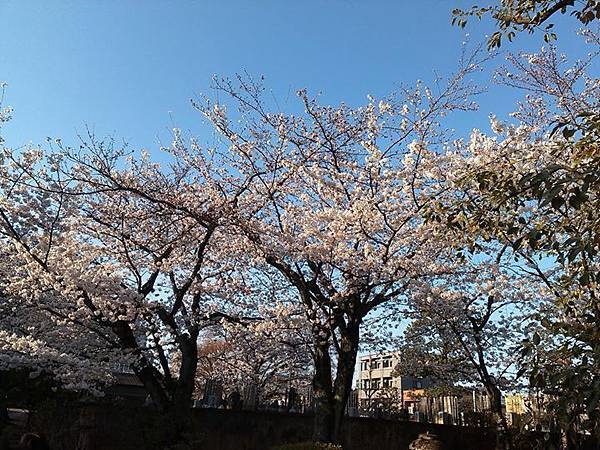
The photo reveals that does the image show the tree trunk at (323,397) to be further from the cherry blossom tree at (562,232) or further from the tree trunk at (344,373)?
the cherry blossom tree at (562,232)

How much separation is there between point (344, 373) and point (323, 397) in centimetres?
58

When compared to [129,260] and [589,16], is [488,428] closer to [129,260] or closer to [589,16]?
[129,260]

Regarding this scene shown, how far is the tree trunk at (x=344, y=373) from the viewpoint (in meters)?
9.07

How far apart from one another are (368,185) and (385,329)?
14.5 feet

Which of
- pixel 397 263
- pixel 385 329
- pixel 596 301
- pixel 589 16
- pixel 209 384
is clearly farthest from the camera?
pixel 209 384

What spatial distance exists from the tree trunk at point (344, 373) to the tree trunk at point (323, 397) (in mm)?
107

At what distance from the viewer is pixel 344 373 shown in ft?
30.0

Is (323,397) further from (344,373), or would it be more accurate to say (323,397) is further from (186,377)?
Result: (186,377)

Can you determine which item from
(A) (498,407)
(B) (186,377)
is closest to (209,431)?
(B) (186,377)

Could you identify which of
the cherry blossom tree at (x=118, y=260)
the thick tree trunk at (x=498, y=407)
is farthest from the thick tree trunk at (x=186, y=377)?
the thick tree trunk at (x=498, y=407)

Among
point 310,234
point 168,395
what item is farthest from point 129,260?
point 310,234

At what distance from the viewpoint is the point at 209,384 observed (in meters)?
14.1

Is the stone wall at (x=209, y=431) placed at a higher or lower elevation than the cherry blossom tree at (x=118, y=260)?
lower

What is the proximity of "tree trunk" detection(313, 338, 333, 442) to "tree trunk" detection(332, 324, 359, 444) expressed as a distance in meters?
0.11
